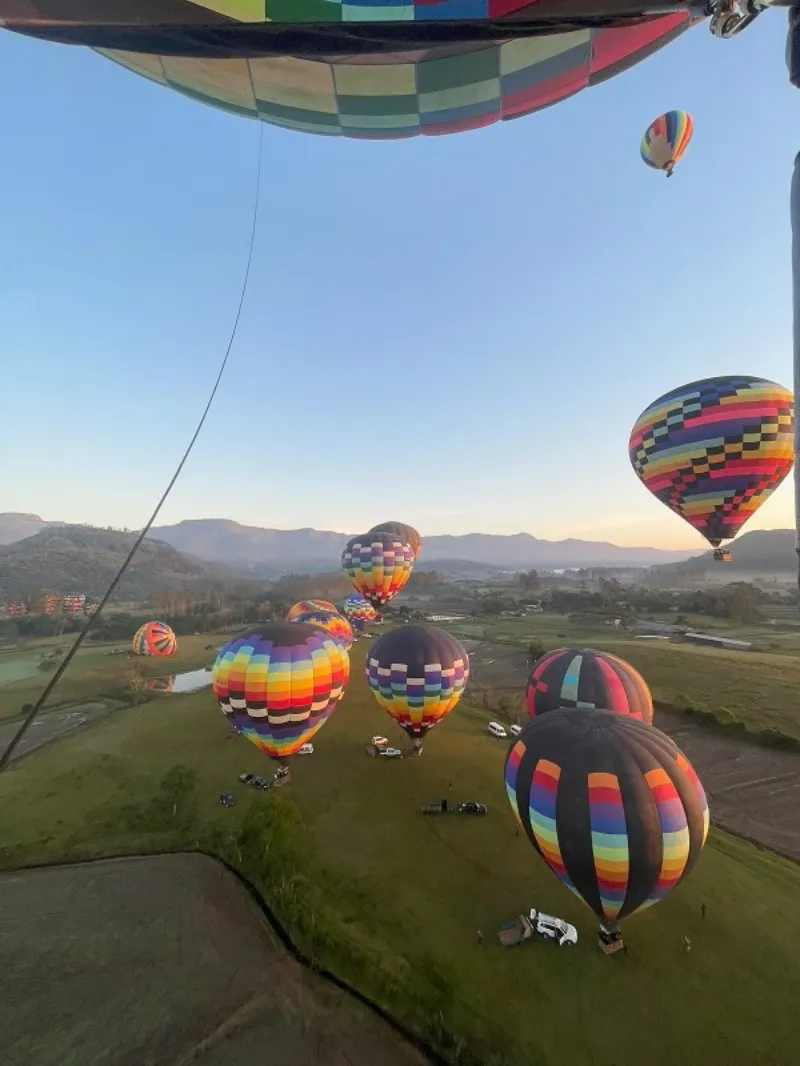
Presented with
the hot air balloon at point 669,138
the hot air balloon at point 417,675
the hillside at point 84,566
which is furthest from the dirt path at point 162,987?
the hillside at point 84,566

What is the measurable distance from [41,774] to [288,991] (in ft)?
44.0

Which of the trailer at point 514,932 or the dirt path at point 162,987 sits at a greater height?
the trailer at point 514,932

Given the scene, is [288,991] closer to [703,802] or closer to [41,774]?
[703,802]

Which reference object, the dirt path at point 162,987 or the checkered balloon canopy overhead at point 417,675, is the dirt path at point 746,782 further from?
the dirt path at point 162,987

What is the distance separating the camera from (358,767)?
54.0 feet

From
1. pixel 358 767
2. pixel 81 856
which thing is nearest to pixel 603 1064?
pixel 358 767

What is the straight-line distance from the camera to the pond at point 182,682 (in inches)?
1176

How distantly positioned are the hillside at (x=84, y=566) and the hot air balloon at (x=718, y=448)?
78.1 meters

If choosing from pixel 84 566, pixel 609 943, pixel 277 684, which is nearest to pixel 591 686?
pixel 609 943

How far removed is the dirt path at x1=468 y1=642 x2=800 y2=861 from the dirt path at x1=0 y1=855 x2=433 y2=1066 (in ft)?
38.6

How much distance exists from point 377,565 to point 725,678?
20.4 m

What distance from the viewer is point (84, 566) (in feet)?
323

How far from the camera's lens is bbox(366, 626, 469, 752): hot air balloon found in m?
16.1

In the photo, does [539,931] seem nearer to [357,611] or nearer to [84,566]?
[357,611]
